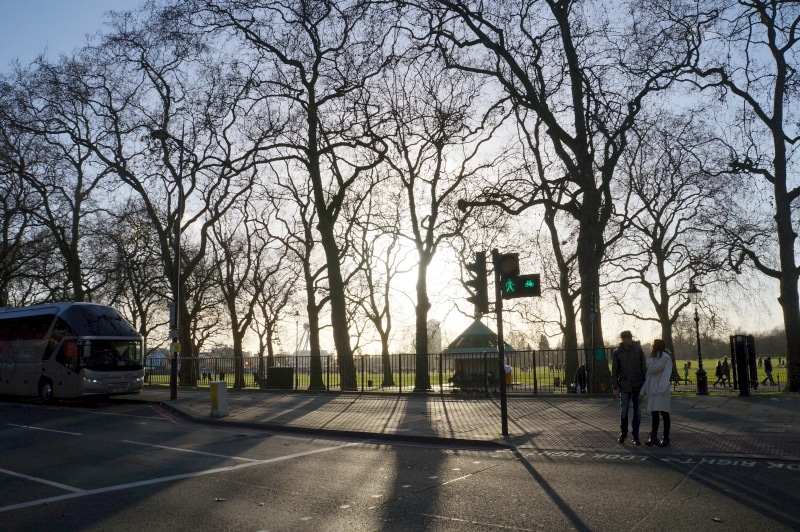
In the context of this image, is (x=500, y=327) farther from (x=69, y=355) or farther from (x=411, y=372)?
(x=69, y=355)

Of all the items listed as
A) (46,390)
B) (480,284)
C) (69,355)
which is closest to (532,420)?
(480,284)

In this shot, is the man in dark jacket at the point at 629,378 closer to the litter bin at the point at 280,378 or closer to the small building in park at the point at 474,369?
the small building in park at the point at 474,369

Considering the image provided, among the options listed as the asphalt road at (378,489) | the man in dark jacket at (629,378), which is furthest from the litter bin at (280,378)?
the man in dark jacket at (629,378)

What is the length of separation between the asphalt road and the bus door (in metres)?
10.8

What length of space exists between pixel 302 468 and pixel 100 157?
2830cm

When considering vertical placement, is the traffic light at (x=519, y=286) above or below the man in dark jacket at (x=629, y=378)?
above

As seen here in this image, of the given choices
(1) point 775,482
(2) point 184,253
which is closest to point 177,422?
(1) point 775,482

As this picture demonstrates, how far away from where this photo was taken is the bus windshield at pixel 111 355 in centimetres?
2309

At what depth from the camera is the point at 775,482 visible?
791 cm

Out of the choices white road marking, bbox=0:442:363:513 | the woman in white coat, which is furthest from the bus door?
the woman in white coat

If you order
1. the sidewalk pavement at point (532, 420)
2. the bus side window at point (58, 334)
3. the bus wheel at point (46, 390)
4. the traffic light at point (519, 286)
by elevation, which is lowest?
the sidewalk pavement at point (532, 420)

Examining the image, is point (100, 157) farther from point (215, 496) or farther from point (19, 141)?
point (215, 496)

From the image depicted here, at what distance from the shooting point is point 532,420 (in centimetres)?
1482

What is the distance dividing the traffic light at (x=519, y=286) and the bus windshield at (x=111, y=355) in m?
17.0
